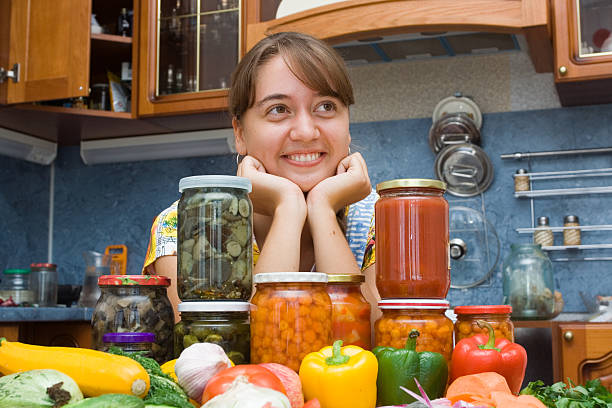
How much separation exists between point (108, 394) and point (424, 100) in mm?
2215

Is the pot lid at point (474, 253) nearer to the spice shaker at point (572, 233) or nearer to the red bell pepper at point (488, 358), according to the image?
the spice shaker at point (572, 233)

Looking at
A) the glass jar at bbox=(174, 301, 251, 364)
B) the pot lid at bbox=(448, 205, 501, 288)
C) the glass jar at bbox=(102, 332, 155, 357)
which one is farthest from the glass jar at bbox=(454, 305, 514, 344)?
the pot lid at bbox=(448, 205, 501, 288)

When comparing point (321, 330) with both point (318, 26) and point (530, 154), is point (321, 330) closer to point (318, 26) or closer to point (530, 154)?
point (318, 26)

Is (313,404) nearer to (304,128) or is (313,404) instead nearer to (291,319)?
(291,319)

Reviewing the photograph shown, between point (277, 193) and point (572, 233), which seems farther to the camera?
point (572, 233)

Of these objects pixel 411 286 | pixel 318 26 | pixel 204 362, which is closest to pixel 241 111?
pixel 411 286

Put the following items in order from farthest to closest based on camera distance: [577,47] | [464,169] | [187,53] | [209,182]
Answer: [187,53] → [464,169] → [577,47] → [209,182]

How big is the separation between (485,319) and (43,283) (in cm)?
221

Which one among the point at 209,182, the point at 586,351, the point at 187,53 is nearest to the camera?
the point at 209,182

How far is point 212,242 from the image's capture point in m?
0.76

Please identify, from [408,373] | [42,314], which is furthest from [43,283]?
[408,373]

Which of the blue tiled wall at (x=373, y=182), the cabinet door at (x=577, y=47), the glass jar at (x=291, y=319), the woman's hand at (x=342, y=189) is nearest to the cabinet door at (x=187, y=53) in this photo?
the blue tiled wall at (x=373, y=182)

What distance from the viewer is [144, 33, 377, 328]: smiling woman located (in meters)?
1.02

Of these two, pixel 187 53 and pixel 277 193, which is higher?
pixel 187 53
